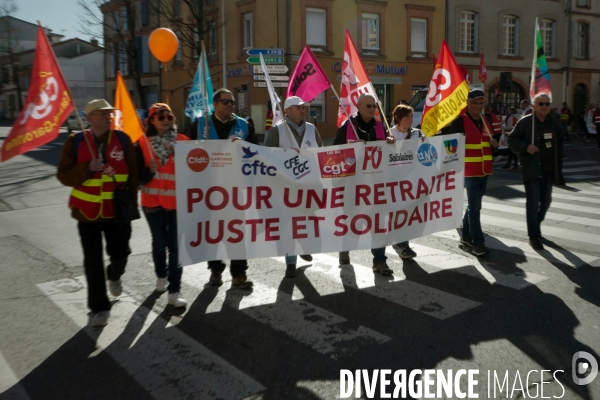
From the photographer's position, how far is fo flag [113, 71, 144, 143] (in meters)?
5.41

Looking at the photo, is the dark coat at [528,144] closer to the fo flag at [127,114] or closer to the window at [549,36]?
the fo flag at [127,114]

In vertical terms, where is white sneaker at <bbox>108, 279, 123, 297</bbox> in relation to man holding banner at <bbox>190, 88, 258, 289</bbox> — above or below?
below

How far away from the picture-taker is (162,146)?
5.46m

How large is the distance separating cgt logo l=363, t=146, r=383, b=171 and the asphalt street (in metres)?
1.15

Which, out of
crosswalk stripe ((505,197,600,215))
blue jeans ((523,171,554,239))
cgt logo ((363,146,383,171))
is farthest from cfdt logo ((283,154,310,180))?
crosswalk stripe ((505,197,600,215))

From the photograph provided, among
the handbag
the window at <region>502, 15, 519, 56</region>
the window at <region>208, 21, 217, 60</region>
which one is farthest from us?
the window at <region>502, 15, 519, 56</region>

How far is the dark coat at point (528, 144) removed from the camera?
24.3 ft

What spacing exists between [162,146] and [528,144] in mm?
4525

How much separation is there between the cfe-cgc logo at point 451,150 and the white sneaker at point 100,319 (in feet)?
13.2

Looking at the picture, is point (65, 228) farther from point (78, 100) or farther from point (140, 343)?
point (78, 100)

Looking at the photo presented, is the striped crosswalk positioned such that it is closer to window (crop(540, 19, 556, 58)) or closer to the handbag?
the handbag

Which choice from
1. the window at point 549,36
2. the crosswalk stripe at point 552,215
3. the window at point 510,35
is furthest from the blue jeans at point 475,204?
the window at point 549,36

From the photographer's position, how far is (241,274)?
19.9 ft

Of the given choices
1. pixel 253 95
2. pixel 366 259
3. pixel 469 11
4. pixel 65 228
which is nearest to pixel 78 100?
pixel 253 95
